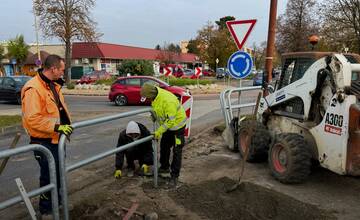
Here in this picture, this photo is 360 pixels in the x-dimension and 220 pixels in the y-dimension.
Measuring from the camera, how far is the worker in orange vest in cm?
391

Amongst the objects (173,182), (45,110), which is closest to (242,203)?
(173,182)

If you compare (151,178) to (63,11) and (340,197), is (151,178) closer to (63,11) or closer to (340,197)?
(340,197)

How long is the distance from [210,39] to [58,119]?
49.2 meters

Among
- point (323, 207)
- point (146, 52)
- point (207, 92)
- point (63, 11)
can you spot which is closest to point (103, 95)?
point (207, 92)

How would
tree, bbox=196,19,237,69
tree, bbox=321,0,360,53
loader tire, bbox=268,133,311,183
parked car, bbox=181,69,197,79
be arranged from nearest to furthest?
loader tire, bbox=268,133,311,183
tree, bbox=321,0,360,53
parked car, bbox=181,69,197,79
tree, bbox=196,19,237,69

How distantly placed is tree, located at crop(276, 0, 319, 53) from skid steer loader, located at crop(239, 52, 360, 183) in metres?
40.3

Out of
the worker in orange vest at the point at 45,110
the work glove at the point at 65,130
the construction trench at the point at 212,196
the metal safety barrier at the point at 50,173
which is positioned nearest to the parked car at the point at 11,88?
the construction trench at the point at 212,196

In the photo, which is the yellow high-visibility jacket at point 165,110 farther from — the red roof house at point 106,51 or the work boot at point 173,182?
the red roof house at point 106,51

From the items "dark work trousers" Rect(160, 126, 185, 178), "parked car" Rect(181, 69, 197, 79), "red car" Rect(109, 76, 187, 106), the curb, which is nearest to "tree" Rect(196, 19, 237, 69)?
"parked car" Rect(181, 69, 197, 79)

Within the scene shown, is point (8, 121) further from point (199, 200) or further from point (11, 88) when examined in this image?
point (11, 88)

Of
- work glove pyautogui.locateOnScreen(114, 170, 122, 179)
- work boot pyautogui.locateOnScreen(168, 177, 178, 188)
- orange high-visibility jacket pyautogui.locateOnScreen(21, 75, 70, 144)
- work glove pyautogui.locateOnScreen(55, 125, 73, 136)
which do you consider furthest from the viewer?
work glove pyautogui.locateOnScreen(114, 170, 122, 179)

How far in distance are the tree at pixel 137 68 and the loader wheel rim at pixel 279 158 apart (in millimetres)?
30596

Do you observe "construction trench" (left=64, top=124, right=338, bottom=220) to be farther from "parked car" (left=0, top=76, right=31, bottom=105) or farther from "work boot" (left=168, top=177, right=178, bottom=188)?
"parked car" (left=0, top=76, right=31, bottom=105)

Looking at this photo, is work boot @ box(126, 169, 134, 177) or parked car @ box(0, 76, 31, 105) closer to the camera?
work boot @ box(126, 169, 134, 177)
